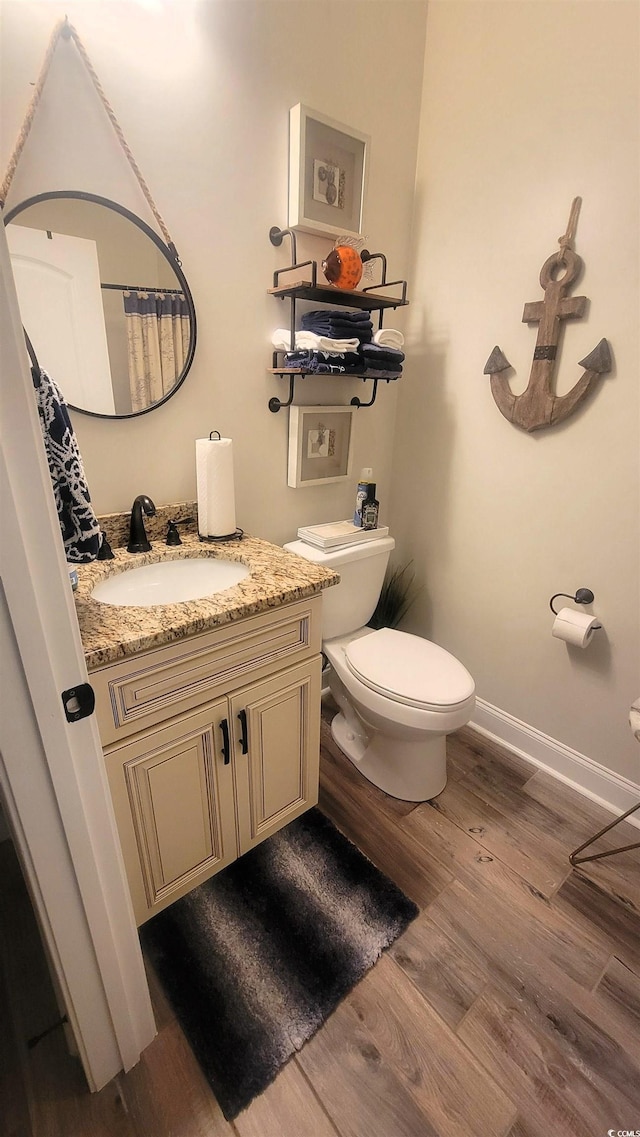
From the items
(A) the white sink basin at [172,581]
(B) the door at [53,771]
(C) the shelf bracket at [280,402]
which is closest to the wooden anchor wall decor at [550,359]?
(C) the shelf bracket at [280,402]

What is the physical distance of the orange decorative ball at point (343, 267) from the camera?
57.6 inches

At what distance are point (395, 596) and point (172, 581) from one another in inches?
45.0

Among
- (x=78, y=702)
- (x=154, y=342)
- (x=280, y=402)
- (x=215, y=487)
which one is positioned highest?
(x=154, y=342)

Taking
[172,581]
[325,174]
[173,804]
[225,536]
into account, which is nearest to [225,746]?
[173,804]

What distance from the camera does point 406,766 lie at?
5.34 ft

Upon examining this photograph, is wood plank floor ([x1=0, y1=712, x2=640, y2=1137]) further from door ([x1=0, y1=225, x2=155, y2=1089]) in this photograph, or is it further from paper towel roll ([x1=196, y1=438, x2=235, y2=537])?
paper towel roll ([x1=196, y1=438, x2=235, y2=537])

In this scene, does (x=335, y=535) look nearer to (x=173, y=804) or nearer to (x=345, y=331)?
(x=345, y=331)

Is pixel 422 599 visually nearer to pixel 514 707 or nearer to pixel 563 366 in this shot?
pixel 514 707

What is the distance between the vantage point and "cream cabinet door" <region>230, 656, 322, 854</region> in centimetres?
118

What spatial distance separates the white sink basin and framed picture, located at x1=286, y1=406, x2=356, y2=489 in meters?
0.52

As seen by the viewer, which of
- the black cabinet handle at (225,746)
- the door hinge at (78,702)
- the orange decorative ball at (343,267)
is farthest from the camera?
the orange decorative ball at (343,267)

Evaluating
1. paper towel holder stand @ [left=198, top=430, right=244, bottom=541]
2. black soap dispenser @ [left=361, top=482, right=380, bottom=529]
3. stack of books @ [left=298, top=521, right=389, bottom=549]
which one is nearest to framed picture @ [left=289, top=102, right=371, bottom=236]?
paper towel holder stand @ [left=198, top=430, right=244, bottom=541]

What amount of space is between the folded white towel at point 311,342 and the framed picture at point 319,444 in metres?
0.21

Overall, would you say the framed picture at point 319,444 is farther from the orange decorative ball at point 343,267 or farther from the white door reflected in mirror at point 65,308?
the white door reflected in mirror at point 65,308
